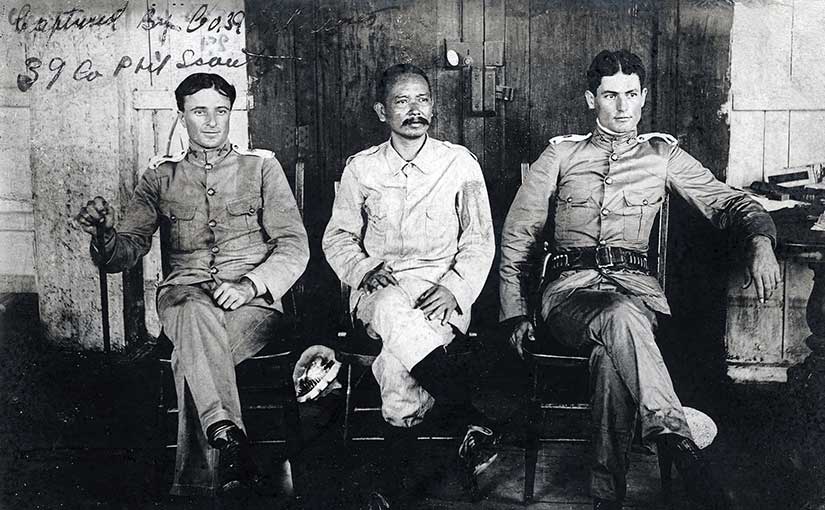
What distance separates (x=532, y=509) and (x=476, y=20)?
1.69 metres

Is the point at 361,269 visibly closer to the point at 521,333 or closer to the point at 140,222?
the point at 521,333

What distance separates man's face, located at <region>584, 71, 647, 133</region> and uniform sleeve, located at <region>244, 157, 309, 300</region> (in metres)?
1.15

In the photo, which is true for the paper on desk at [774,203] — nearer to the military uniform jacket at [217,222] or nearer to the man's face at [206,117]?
the military uniform jacket at [217,222]

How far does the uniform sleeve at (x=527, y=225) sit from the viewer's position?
2738 mm

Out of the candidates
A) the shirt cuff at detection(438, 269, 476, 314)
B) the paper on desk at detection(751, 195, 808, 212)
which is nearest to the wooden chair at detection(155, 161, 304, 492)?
the shirt cuff at detection(438, 269, 476, 314)

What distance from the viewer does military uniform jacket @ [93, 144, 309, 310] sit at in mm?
2703

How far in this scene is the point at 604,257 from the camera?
106 inches

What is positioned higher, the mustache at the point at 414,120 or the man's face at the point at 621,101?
the man's face at the point at 621,101

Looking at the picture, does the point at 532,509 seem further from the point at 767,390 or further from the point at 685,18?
the point at 685,18

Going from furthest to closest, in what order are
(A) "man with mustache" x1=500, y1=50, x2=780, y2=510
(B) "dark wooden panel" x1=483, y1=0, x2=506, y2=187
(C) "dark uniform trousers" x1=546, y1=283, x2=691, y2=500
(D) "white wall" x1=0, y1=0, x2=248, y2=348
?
(B) "dark wooden panel" x1=483, y1=0, x2=506, y2=187
(D) "white wall" x1=0, y1=0, x2=248, y2=348
(A) "man with mustache" x1=500, y1=50, x2=780, y2=510
(C) "dark uniform trousers" x1=546, y1=283, x2=691, y2=500

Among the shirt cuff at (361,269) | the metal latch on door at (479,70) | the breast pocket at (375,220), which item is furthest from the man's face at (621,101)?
the shirt cuff at (361,269)


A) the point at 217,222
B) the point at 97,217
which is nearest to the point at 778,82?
the point at 217,222

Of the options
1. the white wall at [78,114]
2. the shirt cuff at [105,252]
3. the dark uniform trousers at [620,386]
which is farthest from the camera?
the white wall at [78,114]

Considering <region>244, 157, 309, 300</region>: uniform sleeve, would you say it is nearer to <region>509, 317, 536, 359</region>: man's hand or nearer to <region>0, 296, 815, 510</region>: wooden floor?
<region>0, 296, 815, 510</region>: wooden floor
